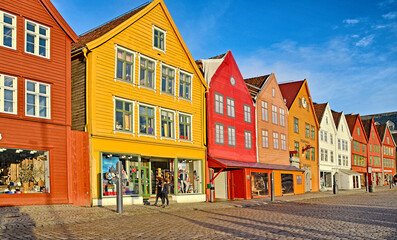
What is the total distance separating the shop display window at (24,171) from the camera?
58.5 feet

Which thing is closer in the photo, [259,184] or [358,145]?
[259,184]

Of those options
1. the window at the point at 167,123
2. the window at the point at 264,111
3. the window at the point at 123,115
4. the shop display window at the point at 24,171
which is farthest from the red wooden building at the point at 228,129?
the shop display window at the point at 24,171

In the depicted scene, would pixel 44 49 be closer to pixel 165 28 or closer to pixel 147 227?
pixel 165 28

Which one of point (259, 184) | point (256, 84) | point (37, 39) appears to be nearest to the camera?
point (37, 39)

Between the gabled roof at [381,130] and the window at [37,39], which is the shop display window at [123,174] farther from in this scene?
the gabled roof at [381,130]

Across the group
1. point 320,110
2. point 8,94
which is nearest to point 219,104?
point 8,94

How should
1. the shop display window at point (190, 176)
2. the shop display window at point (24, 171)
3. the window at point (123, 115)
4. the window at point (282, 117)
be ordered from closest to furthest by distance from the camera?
the shop display window at point (24, 171), the window at point (123, 115), the shop display window at point (190, 176), the window at point (282, 117)

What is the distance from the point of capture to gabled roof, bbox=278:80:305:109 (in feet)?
150

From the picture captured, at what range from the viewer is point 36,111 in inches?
751

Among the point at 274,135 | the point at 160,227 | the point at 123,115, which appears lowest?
the point at 160,227

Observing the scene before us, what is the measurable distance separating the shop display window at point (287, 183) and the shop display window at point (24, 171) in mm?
24966

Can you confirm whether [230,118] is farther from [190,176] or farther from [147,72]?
[147,72]

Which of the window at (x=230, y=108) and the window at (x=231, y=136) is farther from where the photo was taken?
the window at (x=230, y=108)

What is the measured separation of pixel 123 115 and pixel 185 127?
6026mm
